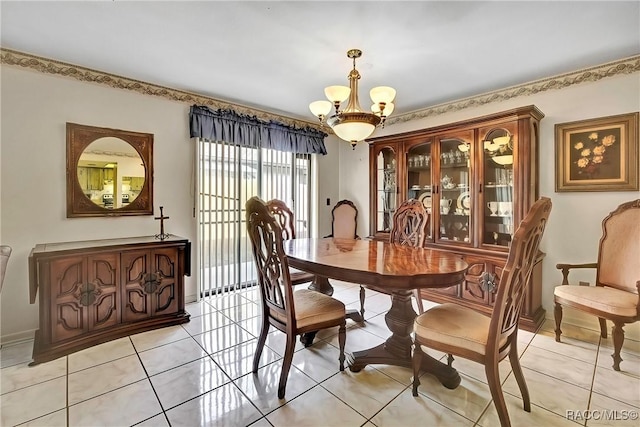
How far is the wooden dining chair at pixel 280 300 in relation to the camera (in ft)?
5.74

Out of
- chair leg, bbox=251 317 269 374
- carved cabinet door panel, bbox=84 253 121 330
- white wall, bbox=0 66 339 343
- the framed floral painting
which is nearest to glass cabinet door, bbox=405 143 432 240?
the framed floral painting

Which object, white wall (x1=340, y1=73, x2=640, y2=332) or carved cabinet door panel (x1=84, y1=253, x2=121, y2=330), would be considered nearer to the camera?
carved cabinet door panel (x1=84, y1=253, x2=121, y2=330)

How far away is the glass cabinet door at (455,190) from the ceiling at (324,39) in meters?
0.65

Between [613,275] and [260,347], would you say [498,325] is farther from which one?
[613,275]

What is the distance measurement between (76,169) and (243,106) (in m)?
1.89

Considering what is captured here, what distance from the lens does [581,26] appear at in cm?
201

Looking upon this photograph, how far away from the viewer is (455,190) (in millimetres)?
3312

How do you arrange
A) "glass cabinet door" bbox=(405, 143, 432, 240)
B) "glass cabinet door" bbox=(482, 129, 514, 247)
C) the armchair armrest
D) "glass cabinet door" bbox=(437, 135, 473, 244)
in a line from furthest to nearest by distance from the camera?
1. "glass cabinet door" bbox=(405, 143, 432, 240)
2. "glass cabinet door" bbox=(437, 135, 473, 244)
3. "glass cabinet door" bbox=(482, 129, 514, 247)
4. the armchair armrest

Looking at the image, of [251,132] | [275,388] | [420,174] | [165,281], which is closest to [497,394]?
[275,388]

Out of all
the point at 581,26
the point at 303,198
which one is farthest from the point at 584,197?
the point at 303,198

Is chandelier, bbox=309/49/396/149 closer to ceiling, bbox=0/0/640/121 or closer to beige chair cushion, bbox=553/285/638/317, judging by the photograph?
ceiling, bbox=0/0/640/121

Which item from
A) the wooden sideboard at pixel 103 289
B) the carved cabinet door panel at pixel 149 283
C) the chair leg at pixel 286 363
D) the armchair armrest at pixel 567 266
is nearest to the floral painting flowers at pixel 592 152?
the armchair armrest at pixel 567 266

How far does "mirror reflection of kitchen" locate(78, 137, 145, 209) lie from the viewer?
2750mm

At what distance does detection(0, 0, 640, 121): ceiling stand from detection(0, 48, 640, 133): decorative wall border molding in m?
0.08
